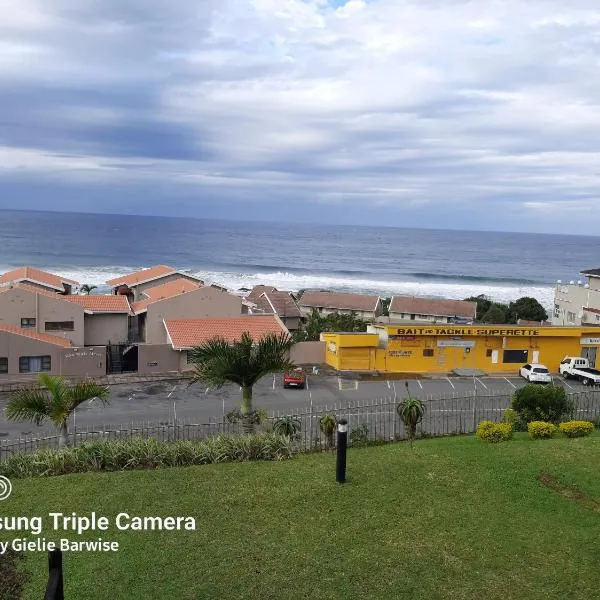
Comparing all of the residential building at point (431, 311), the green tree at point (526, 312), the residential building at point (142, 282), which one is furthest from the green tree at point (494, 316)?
the residential building at point (142, 282)

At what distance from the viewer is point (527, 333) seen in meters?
34.4

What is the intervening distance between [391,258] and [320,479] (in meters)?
141

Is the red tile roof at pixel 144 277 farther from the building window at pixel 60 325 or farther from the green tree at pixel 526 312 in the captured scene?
the green tree at pixel 526 312

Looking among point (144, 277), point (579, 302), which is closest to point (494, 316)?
point (579, 302)

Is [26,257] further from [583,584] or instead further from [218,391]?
[583,584]

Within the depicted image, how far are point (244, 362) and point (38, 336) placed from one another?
19.6 meters

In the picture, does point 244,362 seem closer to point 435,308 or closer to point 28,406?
point 28,406

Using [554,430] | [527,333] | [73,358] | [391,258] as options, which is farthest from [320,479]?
[391,258]

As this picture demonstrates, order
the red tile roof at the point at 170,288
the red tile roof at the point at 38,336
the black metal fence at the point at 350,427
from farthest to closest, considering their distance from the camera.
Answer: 1. the red tile roof at the point at 170,288
2. the red tile roof at the point at 38,336
3. the black metal fence at the point at 350,427

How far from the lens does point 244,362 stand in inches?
615

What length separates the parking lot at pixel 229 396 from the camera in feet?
78.8

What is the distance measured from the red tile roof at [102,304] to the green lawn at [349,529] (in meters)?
24.2

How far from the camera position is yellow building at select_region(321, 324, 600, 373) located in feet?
111

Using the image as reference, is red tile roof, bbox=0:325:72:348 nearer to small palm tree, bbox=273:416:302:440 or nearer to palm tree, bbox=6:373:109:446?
palm tree, bbox=6:373:109:446
